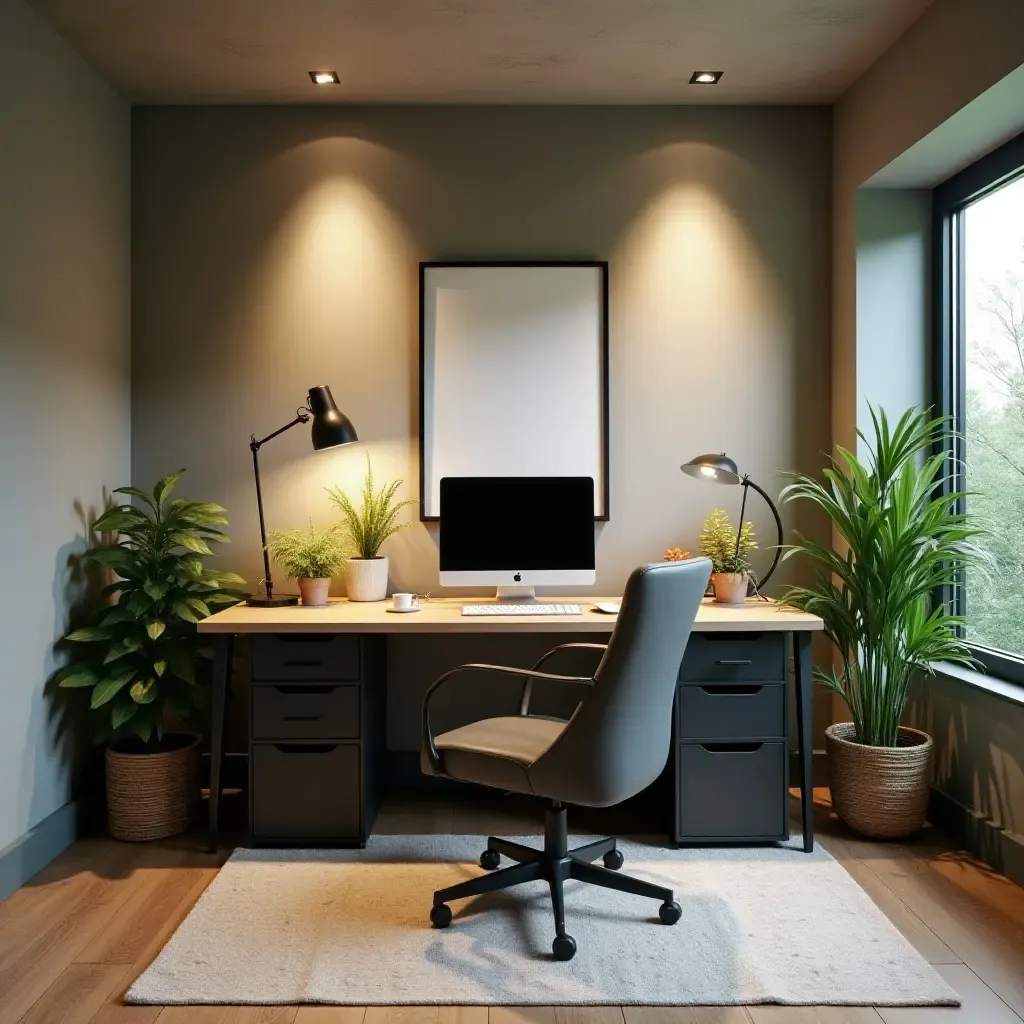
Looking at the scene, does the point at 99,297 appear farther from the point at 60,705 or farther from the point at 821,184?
the point at 821,184

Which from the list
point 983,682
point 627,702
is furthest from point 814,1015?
point 983,682

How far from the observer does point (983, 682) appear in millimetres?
2943

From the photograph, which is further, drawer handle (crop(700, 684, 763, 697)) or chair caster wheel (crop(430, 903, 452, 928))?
drawer handle (crop(700, 684, 763, 697))

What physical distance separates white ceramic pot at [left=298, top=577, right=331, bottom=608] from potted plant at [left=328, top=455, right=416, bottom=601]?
154 millimetres

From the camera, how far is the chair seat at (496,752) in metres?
2.34

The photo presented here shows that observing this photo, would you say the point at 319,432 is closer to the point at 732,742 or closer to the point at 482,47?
the point at 482,47

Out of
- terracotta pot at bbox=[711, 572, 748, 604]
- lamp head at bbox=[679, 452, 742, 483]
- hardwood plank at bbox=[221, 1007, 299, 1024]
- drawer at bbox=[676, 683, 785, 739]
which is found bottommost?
hardwood plank at bbox=[221, 1007, 299, 1024]

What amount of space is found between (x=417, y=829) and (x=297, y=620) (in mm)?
844

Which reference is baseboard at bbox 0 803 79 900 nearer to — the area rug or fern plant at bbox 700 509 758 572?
the area rug

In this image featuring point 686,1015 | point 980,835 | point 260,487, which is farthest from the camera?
point 260,487

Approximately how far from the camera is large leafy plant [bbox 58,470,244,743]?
3061mm

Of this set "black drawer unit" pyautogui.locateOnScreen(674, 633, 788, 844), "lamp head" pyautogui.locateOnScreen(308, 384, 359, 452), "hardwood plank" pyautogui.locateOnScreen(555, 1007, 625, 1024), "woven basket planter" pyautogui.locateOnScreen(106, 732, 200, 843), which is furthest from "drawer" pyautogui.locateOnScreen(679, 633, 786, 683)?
"woven basket planter" pyautogui.locateOnScreen(106, 732, 200, 843)

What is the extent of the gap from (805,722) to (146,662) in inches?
84.6

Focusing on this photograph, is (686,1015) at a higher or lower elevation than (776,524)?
lower
